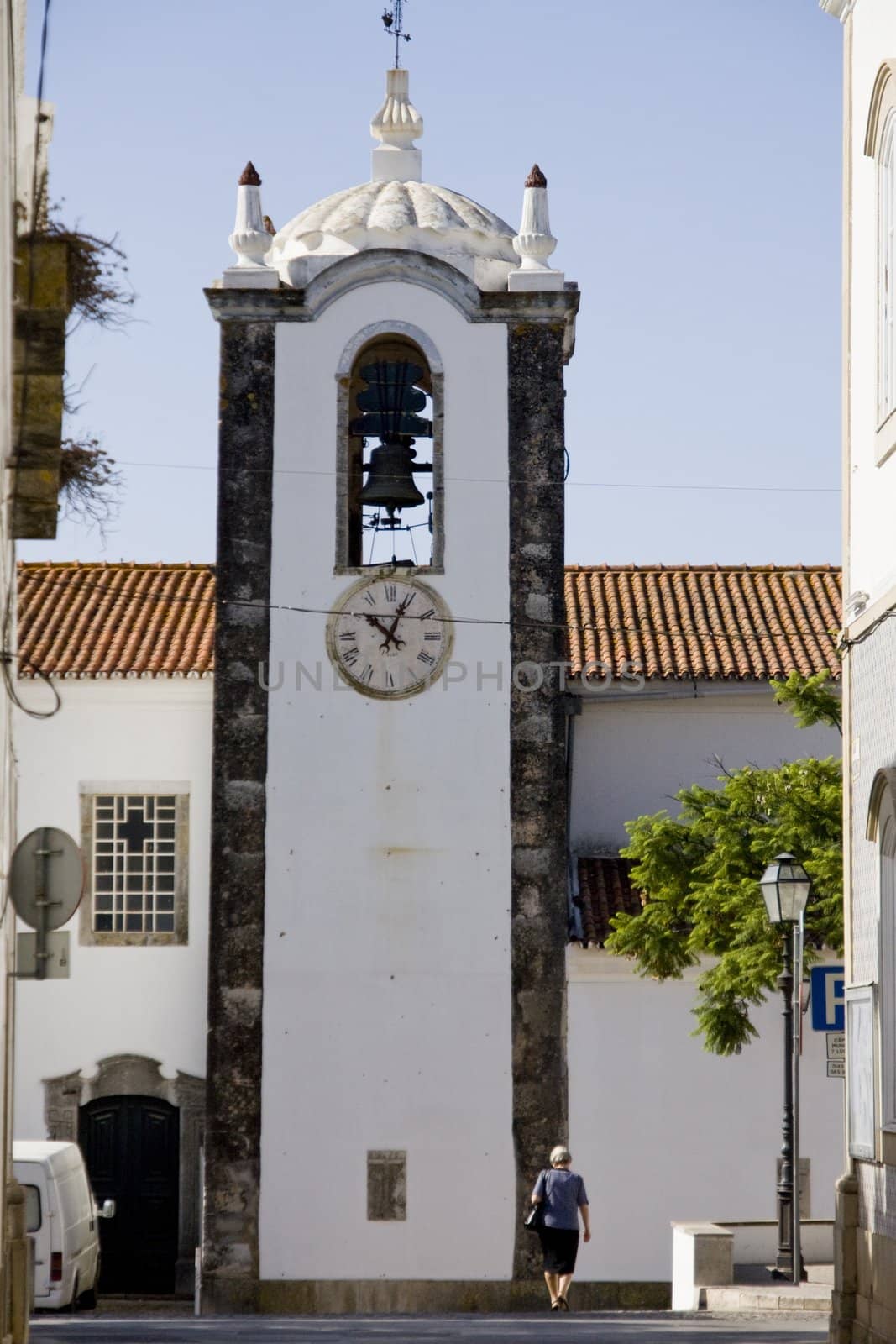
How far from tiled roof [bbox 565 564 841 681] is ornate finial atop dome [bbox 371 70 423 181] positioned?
17.8 feet

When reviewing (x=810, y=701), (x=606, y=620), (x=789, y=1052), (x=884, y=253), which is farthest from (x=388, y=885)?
(x=884, y=253)

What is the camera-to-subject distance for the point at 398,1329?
1730cm

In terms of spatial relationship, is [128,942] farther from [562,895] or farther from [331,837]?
[562,895]

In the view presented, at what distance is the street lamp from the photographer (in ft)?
59.3

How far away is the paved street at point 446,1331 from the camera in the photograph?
15359mm

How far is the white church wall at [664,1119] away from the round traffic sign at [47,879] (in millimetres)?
11172

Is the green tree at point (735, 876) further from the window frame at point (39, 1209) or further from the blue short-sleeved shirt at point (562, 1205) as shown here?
the window frame at point (39, 1209)

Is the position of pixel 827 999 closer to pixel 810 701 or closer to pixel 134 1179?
pixel 810 701

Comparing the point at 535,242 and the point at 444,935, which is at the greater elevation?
the point at 535,242

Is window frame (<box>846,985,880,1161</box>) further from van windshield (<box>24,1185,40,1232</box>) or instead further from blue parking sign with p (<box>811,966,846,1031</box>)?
van windshield (<box>24,1185,40,1232</box>)

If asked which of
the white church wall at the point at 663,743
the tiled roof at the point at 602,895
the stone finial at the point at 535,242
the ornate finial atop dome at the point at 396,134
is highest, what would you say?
the ornate finial atop dome at the point at 396,134

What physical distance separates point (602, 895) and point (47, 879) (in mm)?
12115

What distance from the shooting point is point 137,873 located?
26.4 m

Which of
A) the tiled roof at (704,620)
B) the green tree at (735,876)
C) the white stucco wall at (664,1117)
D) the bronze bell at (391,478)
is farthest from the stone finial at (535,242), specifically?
the white stucco wall at (664,1117)
